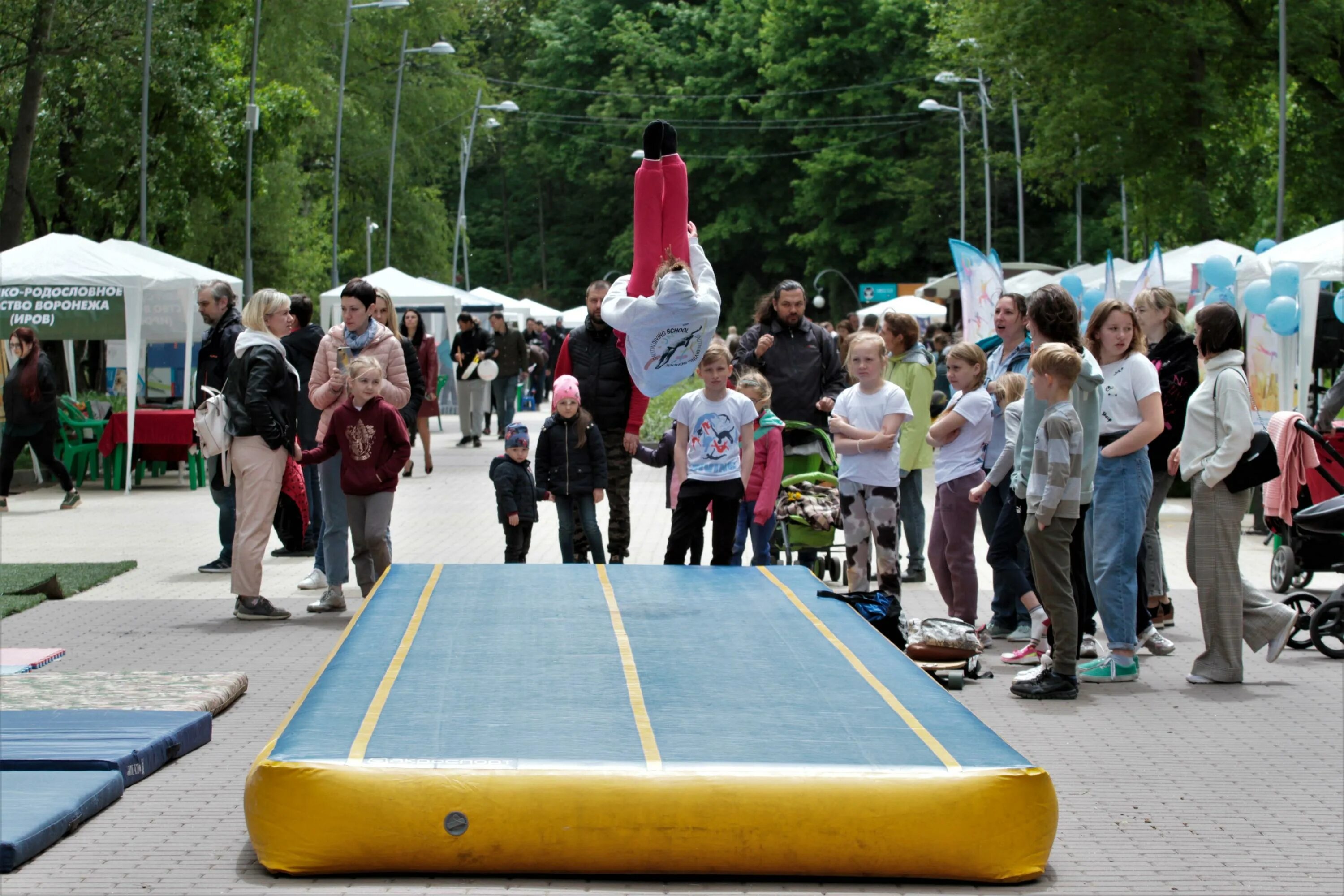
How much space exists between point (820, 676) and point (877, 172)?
62.3 meters

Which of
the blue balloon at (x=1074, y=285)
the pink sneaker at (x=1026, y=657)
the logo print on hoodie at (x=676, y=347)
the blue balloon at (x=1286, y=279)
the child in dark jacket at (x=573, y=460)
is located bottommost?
the pink sneaker at (x=1026, y=657)

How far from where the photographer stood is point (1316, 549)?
1045 cm

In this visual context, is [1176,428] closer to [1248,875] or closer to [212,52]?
[1248,875]

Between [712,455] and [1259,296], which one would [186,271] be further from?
[1259,296]

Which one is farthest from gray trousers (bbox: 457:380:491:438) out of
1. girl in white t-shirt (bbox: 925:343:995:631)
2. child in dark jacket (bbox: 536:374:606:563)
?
girl in white t-shirt (bbox: 925:343:995:631)

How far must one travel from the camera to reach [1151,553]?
1005cm

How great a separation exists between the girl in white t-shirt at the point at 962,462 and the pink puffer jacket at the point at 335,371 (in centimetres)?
361

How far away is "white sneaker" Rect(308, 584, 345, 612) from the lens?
10922 millimetres

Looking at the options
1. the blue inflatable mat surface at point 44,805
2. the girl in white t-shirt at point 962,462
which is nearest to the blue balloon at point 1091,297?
the girl in white t-shirt at point 962,462

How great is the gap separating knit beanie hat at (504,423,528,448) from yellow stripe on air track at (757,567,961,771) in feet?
8.70

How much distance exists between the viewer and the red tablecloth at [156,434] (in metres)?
18.5

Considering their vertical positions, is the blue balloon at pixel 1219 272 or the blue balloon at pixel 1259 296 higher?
the blue balloon at pixel 1219 272

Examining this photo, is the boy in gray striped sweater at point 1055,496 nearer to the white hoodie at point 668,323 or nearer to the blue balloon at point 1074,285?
the white hoodie at point 668,323

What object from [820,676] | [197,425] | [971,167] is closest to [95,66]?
[197,425]
